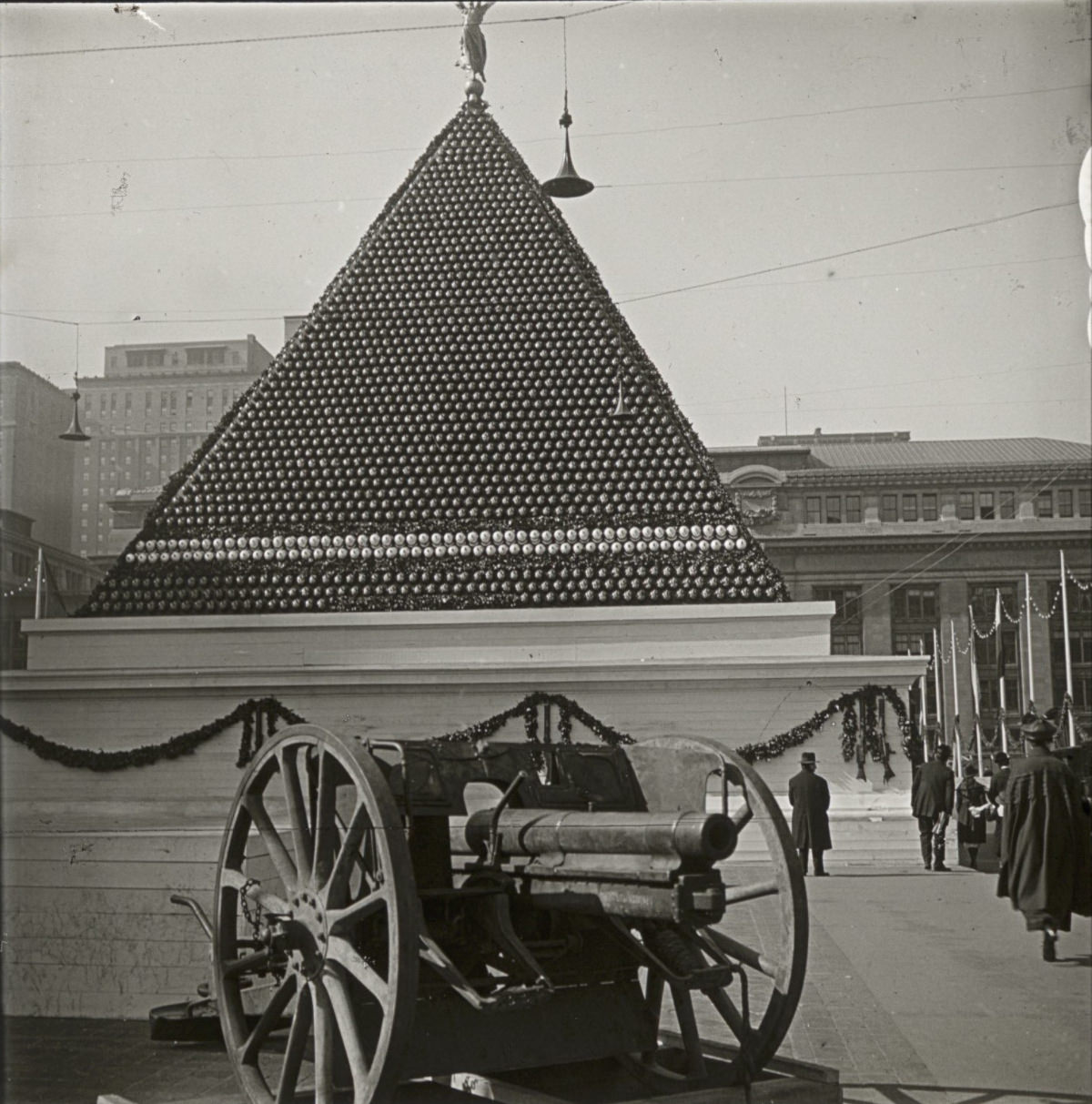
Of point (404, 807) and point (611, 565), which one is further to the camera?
point (611, 565)

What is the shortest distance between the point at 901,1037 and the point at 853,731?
9648mm

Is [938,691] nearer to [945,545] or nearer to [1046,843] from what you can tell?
[945,545]

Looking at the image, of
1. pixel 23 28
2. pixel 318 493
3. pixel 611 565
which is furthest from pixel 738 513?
pixel 23 28

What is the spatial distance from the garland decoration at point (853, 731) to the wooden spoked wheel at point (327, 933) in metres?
11.0

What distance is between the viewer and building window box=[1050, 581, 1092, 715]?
32.6m

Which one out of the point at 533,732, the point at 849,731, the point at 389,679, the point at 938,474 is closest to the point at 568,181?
the point at 389,679

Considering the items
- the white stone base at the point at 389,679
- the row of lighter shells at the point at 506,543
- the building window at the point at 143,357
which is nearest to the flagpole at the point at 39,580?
the white stone base at the point at 389,679

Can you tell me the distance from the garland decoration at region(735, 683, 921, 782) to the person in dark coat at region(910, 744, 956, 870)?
151 cm

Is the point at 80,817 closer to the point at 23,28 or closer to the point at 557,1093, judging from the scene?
the point at 23,28

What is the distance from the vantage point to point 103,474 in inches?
693

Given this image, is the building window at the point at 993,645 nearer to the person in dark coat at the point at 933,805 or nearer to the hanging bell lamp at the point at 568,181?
the person in dark coat at the point at 933,805

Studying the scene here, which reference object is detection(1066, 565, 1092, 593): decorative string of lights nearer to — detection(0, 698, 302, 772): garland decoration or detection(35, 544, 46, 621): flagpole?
detection(0, 698, 302, 772): garland decoration

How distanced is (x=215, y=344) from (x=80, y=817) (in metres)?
5.85

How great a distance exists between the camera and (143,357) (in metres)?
15.6
